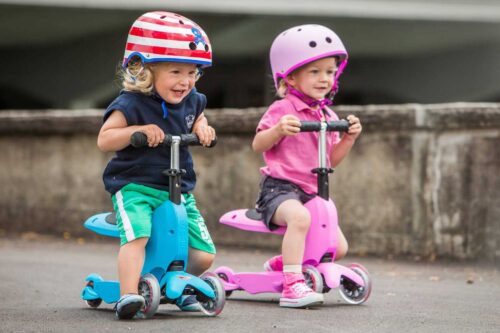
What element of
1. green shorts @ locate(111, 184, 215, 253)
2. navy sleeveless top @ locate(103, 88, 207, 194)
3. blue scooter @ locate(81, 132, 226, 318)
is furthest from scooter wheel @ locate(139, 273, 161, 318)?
navy sleeveless top @ locate(103, 88, 207, 194)

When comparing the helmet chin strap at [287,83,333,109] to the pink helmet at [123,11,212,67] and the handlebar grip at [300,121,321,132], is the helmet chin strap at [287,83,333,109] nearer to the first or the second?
the handlebar grip at [300,121,321,132]

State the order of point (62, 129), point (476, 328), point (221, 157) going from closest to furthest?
1. point (476, 328)
2. point (221, 157)
3. point (62, 129)

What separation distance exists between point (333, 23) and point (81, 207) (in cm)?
1338

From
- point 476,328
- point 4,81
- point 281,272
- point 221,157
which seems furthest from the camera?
point 4,81

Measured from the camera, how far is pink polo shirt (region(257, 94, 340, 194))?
6.71 metres

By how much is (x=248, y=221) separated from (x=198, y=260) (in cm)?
78

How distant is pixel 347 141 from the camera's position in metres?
6.86

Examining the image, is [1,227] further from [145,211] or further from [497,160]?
[145,211]

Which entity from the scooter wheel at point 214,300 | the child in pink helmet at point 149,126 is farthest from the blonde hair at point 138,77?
the scooter wheel at point 214,300

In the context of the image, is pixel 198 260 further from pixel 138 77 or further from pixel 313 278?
pixel 138 77

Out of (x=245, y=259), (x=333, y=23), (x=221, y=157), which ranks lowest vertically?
(x=245, y=259)

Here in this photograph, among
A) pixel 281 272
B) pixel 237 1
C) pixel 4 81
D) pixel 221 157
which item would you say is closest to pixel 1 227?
pixel 221 157

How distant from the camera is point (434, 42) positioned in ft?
84.0

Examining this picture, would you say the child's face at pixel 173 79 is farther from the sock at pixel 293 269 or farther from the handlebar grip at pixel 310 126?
the sock at pixel 293 269
